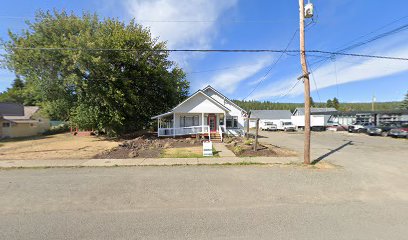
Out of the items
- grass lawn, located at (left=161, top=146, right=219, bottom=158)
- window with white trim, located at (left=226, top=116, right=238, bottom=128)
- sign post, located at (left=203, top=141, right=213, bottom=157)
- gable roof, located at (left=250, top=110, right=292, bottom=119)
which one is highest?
gable roof, located at (left=250, top=110, right=292, bottom=119)

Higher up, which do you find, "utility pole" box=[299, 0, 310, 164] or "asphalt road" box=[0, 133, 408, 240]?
"utility pole" box=[299, 0, 310, 164]

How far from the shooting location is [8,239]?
3658 millimetres

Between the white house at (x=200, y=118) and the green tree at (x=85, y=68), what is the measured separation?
4.69 metres

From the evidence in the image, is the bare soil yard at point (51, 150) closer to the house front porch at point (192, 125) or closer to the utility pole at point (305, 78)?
the house front porch at point (192, 125)

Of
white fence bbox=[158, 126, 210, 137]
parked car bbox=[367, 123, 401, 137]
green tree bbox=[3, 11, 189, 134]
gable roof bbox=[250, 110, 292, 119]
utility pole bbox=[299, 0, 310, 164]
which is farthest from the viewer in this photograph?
gable roof bbox=[250, 110, 292, 119]

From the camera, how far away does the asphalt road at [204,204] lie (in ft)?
12.9

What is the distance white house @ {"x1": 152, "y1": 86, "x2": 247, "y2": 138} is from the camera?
23156 mm

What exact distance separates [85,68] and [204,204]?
1985 cm

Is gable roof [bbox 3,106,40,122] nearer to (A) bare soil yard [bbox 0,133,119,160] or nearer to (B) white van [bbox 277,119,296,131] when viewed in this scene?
(A) bare soil yard [bbox 0,133,119,160]

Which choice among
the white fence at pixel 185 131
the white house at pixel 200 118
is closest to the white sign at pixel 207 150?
the white house at pixel 200 118

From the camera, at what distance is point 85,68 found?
66.8 ft

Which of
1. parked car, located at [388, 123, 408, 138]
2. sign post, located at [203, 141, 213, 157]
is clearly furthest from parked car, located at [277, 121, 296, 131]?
sign post, located at [203, 141, 213, 157]

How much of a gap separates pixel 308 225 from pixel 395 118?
178 ft

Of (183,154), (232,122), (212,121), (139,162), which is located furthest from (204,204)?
(232,122)
